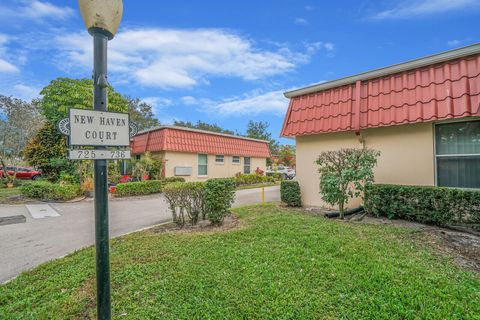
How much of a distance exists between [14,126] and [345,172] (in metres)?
22.9

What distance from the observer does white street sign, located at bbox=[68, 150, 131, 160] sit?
6.63 feet

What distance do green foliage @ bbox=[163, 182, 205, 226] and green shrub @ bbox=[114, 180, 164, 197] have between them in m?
7.70

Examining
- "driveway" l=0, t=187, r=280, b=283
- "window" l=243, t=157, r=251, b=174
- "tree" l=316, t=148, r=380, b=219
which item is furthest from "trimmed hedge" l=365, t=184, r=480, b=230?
"window" l=243, t=157, r=251, b=174

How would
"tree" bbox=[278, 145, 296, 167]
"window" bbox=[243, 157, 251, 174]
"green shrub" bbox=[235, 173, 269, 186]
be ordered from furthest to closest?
1. "tree" bbox=[278, 145, 296, 167]
2. "window" bbox=[243, 157, 251, 174]
3. "green shrub" bbox=[235, 173, 269, 186]

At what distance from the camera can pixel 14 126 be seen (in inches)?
693

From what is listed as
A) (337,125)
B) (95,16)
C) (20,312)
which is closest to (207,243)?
(20,312)

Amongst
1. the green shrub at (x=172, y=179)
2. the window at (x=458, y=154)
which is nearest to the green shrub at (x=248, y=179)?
the green shrub at (x=172, y=179)

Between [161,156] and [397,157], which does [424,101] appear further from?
[161,156]

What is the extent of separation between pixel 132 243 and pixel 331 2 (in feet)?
30.4

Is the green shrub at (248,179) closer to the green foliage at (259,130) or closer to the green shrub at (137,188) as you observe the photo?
the green shrub at (137,188)

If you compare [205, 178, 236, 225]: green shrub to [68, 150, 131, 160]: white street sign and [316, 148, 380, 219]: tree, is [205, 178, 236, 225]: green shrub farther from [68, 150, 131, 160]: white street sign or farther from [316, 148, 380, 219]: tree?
[68, 150, 131, 160]: white street sign

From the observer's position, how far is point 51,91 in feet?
52.4

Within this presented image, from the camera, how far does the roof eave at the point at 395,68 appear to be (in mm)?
5426

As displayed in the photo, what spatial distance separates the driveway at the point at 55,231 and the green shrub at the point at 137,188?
2846 mm
